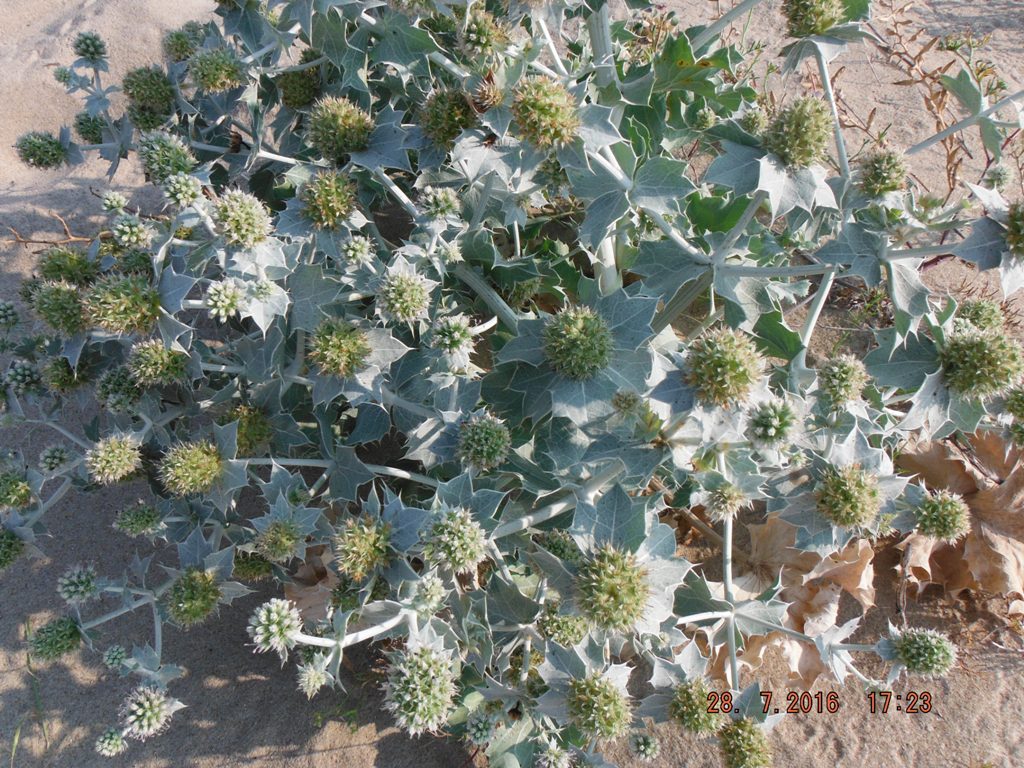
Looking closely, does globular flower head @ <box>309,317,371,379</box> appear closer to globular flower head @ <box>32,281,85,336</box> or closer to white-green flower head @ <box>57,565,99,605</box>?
globular flower head @ <box>32,281,85,336</box>

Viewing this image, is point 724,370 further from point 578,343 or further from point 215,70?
Result: point 215,70

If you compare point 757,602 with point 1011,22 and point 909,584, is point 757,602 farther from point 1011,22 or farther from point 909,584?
point 1011,22

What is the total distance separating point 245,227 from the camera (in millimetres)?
2352

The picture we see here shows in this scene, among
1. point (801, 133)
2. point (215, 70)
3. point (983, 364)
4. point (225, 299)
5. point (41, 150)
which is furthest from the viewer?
point (41, 150)

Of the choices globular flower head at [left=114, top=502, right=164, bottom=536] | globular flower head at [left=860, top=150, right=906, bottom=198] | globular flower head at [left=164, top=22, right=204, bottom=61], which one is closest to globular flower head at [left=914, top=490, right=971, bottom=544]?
globular flower head at [left=860, top=150, right=906, bottom=198]

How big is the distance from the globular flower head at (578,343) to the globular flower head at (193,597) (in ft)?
4.99

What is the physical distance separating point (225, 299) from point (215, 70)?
3.53 feet

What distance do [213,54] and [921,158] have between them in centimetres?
441

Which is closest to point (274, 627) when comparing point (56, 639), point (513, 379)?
point (56, 639)

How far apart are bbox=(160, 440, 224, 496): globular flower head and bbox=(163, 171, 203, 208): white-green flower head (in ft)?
2.88

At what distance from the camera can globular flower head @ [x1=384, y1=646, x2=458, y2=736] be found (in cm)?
215

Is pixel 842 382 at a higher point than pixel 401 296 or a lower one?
lower

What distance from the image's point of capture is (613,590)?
2.17 metres

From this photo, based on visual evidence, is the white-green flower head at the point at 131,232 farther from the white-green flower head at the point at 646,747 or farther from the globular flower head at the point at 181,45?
the white-green flower head at the point at 646,747
